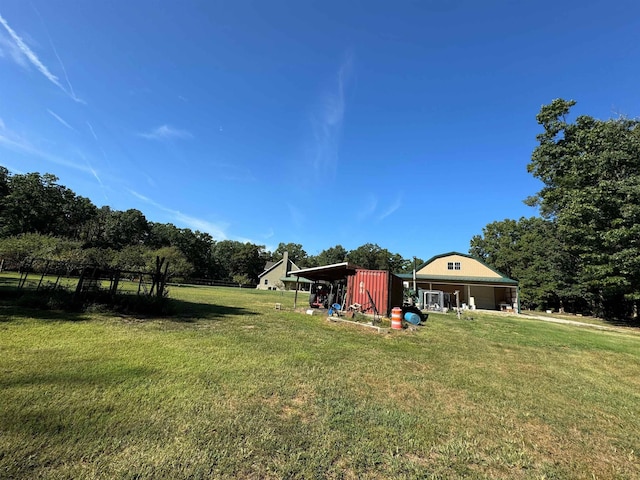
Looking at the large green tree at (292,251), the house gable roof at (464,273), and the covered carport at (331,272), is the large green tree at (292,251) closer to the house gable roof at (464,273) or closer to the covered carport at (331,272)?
the house gable roof at (464,273)

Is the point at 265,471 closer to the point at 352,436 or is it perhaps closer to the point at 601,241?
the point at 352,436

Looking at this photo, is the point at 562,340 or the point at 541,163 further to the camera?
the point at 541,163

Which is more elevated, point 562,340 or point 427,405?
point 562,340

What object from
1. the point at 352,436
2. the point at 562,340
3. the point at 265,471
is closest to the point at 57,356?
the point at 265,471

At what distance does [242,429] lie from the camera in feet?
10.9

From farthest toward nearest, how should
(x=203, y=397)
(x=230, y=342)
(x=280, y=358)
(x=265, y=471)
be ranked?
1. (x=230, y=342)
2. (x=280, y=358)
3. (x=203, y=397)
4. (x=265, y=471)

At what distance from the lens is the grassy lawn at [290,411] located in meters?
2.79

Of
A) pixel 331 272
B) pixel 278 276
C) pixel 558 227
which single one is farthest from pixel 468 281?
pixel 278 276

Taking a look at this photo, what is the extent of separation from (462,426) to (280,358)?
393 centimetres

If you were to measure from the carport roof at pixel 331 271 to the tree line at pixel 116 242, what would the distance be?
30.0 m

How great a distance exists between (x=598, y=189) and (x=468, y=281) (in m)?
12.9

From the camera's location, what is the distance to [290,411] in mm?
3912

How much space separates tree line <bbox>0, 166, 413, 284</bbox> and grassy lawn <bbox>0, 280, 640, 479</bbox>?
34208 millimetres

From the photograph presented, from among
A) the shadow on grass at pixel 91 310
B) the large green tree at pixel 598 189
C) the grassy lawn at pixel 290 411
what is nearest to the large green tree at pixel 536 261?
the large green tree at pixel 598 189
